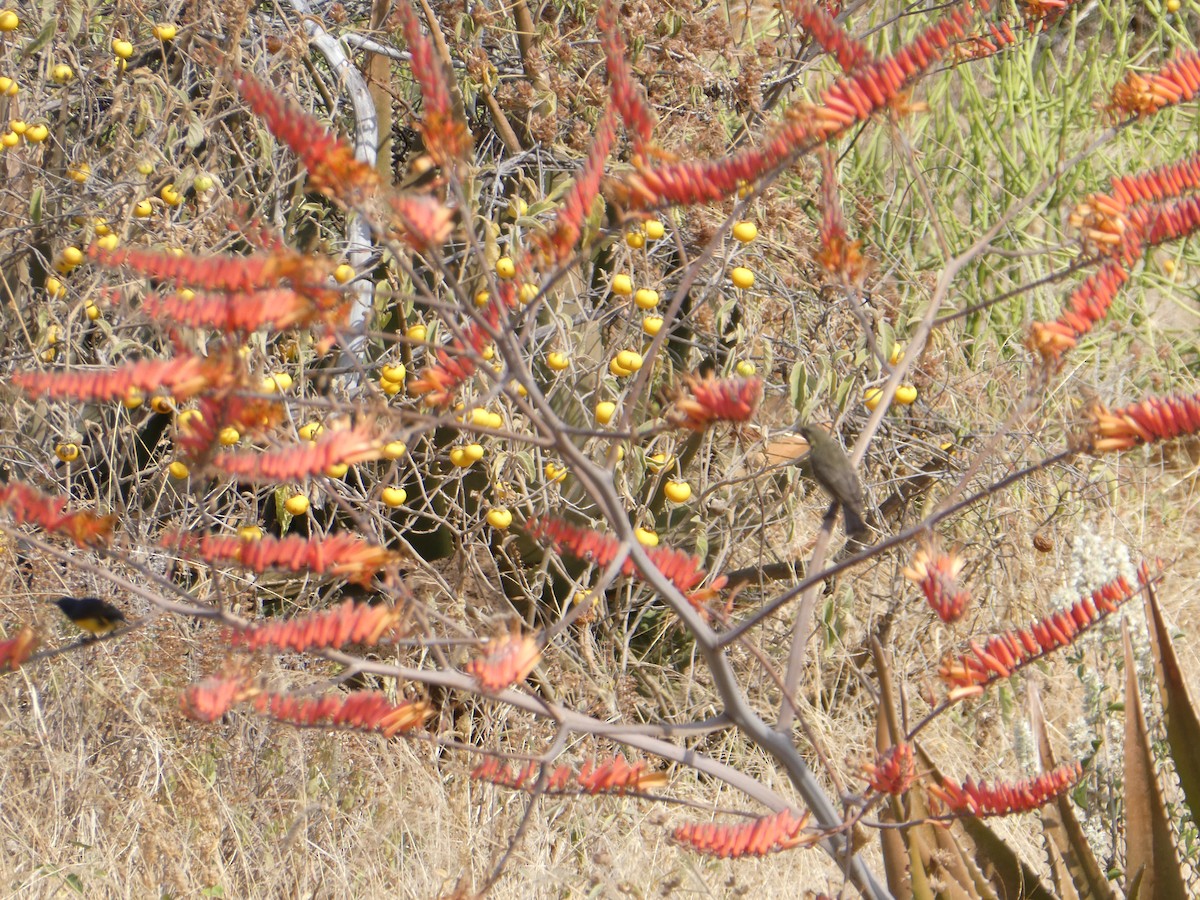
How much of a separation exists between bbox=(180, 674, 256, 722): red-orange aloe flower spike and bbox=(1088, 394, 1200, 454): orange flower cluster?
883 mm

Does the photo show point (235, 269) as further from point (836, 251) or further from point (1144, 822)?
point (1144, 822)

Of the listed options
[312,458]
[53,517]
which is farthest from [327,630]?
[53,517]

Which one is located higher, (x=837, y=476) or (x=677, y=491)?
(x=837, y=476)

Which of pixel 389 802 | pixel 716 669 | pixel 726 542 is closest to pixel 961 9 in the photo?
pixel 716 669

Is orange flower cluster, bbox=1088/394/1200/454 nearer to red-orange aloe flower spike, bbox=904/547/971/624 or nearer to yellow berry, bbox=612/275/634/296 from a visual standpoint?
red-orange aloe flower spike, bbox=904/547/971/624

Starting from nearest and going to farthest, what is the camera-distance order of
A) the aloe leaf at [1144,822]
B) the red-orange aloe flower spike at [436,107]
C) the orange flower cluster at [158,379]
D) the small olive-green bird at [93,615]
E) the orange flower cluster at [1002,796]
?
the orange flower cluster at [158,379]
the red-orange aloe flower spike at [436,107]
the orange flower cluster at [1002,796]
the small olive-green bird at [93,615]
the aloe leaf at [1144,822]

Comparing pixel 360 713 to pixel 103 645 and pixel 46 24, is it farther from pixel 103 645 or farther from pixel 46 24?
Result: pixel 46 24

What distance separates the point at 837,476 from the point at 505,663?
56cm

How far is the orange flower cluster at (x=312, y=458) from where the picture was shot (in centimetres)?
110

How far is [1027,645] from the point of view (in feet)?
4.43

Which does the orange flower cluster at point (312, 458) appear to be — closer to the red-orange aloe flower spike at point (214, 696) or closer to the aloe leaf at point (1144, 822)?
the red-orange aloe flower spike at point (214, 696)

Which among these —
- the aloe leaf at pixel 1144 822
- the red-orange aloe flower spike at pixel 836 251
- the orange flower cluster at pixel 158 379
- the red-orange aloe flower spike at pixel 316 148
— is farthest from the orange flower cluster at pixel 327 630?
the aloe leaf at pixel 1144 822

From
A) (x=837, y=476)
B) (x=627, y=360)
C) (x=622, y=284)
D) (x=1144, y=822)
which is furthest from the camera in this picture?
(x=622, y=284)

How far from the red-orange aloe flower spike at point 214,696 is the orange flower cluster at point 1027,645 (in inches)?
29.5
